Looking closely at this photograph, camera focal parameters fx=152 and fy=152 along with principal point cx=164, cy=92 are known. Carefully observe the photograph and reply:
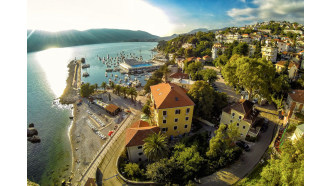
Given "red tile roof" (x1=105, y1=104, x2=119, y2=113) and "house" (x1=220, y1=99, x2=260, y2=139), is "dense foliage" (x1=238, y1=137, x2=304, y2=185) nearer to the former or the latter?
"house" (x1=220, y1=99, x2=260, y2=139)

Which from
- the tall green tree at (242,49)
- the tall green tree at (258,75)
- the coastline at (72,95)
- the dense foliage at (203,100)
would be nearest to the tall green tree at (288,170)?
the dense foliage at (203,100)

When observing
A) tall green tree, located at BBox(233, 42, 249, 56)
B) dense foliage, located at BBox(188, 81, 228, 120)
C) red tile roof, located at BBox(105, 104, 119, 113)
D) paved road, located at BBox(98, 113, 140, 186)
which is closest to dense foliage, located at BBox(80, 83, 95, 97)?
red tile roof, located at BBox(105, 104, 119, 113)

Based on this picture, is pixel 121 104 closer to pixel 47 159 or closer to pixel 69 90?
pixel 47 159

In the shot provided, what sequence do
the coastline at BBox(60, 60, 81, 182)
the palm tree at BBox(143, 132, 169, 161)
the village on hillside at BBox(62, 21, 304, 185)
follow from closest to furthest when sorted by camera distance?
the village on hillside at BBox(62, 21, 304, 185) < the palm tree at BBox(143, 132, 169, 161) < the coastline at BBox(60, 60, 81, 182)

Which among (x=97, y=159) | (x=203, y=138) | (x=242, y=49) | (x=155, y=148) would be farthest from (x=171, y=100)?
(x=242, y=49)

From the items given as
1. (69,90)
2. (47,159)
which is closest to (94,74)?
(69,90)
